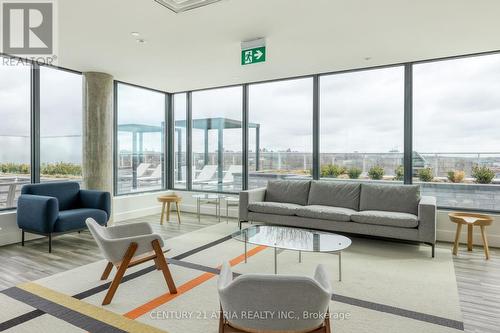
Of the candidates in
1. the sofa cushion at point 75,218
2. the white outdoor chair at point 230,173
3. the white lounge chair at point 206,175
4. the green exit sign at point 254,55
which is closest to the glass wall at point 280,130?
the white outdoor chair at point 230,173

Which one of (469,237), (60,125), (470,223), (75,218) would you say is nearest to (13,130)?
(60,125)

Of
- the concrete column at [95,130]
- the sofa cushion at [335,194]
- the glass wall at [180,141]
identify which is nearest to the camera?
the sofa cushion at [335,194]

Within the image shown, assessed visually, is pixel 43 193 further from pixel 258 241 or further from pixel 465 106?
pixel 465 106

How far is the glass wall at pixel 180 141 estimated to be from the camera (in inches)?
287

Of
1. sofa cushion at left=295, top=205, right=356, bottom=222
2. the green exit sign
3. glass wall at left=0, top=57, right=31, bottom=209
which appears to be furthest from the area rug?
the green exit sign

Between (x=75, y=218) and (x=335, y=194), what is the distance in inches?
154

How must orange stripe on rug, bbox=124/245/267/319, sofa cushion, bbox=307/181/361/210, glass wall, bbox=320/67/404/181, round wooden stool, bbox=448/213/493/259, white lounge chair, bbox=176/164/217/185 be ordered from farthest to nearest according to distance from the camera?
white lounge chair, bbox=176/164/217/185, glass wall, bbox=320/67/404/181, sofa cushion, bbox=307/181/361/210, round wooden stool, bbox=448/213/493/259, orange stripe on rug, bbox=124/245/267/319

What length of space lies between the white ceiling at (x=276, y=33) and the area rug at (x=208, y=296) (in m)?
2.75

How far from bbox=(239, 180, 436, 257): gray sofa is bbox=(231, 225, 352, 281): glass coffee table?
0.99 m

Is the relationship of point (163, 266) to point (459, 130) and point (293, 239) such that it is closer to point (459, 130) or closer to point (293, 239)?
point (293, 239)

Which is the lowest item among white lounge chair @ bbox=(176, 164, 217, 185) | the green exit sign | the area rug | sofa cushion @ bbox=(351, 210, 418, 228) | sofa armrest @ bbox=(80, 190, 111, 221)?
the area rug

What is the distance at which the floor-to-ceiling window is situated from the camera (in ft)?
14.8

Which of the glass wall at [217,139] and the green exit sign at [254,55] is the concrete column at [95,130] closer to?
the glass wall at [217,139]

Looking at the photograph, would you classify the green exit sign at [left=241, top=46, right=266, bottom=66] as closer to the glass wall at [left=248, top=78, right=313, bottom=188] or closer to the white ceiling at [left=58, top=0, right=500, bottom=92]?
the white ceiling at [left=58, top=0, right=500, bottom=92]
